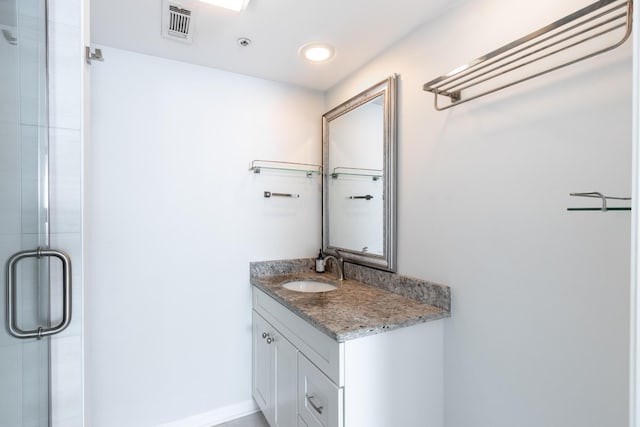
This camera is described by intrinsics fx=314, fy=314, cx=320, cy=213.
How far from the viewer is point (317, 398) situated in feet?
4.48

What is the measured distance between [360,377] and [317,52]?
5.72 feet

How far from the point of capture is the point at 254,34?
5.63ft

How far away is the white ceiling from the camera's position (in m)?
1.49

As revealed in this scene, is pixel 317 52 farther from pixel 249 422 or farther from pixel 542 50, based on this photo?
pixel 249 422

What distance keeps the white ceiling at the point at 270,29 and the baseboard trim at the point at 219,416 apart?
7.51 feet

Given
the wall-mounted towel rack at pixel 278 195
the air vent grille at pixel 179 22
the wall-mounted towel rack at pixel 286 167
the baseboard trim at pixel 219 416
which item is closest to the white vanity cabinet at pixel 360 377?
the baseboard trim at pixel 219 416

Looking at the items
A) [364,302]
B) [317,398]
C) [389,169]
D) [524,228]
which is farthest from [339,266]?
[524,228]

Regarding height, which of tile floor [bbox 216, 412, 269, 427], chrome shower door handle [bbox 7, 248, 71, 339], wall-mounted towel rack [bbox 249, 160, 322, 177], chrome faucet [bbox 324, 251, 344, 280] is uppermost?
wall-mounted towel rack [bbox 249, 160, 322, 177]

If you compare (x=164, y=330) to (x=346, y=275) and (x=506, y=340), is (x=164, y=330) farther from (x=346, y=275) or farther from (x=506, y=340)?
(x=506, y=340)

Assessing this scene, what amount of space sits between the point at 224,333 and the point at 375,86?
1881 mm

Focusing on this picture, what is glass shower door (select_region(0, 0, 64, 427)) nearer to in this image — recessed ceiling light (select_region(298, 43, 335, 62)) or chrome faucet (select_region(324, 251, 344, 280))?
recessed ceiling light (select_region(298, 43, 335, 62))

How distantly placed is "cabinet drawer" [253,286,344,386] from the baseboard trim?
0.71 metres

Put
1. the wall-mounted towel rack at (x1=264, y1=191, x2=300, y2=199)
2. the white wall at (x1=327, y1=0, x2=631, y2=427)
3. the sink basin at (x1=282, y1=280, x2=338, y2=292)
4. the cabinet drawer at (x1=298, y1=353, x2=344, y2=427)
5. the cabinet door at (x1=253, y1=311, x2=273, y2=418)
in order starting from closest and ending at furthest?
the white wall at (x1=327, y1=0, x2=631, y2=427) → the cabinet drawer at (x1=298, y1=353, x2=344, y2=427) → the cabinet door at (x1=253, y1=311, x2=273, y2=418) → the sink basin at (x1=282, y1=280, x2=338, y2=292) → the wall-mounted towel rack at (x1=264, y1=191, x2=300, y2=199)

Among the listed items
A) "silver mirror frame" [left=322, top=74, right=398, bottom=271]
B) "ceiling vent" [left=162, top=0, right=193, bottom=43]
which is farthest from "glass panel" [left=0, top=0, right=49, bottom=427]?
"silver mirror frame" [left=322, top=74, right=398, bottom=271]
